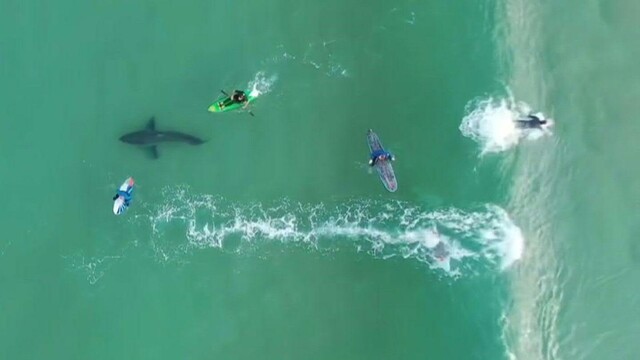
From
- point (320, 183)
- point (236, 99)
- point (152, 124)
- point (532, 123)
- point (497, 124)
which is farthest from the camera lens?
point (152, 124)

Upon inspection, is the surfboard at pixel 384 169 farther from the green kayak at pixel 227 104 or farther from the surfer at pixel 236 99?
the surfer at pixel 236 99

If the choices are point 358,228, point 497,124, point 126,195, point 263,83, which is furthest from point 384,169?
point 126,195

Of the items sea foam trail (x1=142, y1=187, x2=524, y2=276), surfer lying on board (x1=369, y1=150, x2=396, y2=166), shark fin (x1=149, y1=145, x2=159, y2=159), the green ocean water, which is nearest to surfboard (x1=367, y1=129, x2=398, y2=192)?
surfer lying on board (x1=369, y1=150, x2=396, y2=166)

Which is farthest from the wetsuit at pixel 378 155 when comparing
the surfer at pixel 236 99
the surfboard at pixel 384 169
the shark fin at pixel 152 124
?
the shark fin at pixel 152 124

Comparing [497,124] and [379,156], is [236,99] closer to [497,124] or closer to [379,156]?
[379,156]

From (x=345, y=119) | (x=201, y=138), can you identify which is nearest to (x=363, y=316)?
(x=345, y=119)

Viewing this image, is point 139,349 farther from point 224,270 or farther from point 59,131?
point 59,131
